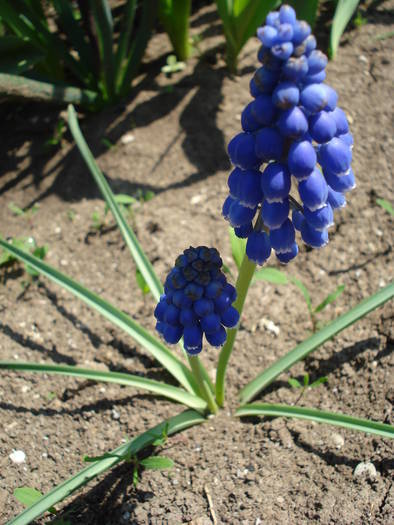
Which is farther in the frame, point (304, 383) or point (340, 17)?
point (340, 17)

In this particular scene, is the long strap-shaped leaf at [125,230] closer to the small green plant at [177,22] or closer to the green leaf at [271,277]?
the green leaf at [271,277]

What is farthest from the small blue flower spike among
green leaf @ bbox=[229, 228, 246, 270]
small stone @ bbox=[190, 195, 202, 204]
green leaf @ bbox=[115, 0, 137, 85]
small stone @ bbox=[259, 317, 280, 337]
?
green leaf @ bbox=[115, 0, 137, 85]

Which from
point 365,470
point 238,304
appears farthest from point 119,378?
point 365,470

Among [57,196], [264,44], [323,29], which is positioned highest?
[264,44]

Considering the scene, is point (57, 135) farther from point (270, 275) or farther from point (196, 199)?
point (270, 275)

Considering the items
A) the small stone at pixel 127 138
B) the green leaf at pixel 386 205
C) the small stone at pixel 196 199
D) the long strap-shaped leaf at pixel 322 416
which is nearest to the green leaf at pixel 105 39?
the small stone at pixel 127 138

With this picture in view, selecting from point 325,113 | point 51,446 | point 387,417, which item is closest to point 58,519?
point 51,446

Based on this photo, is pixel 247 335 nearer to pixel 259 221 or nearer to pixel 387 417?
pixel 387 417
